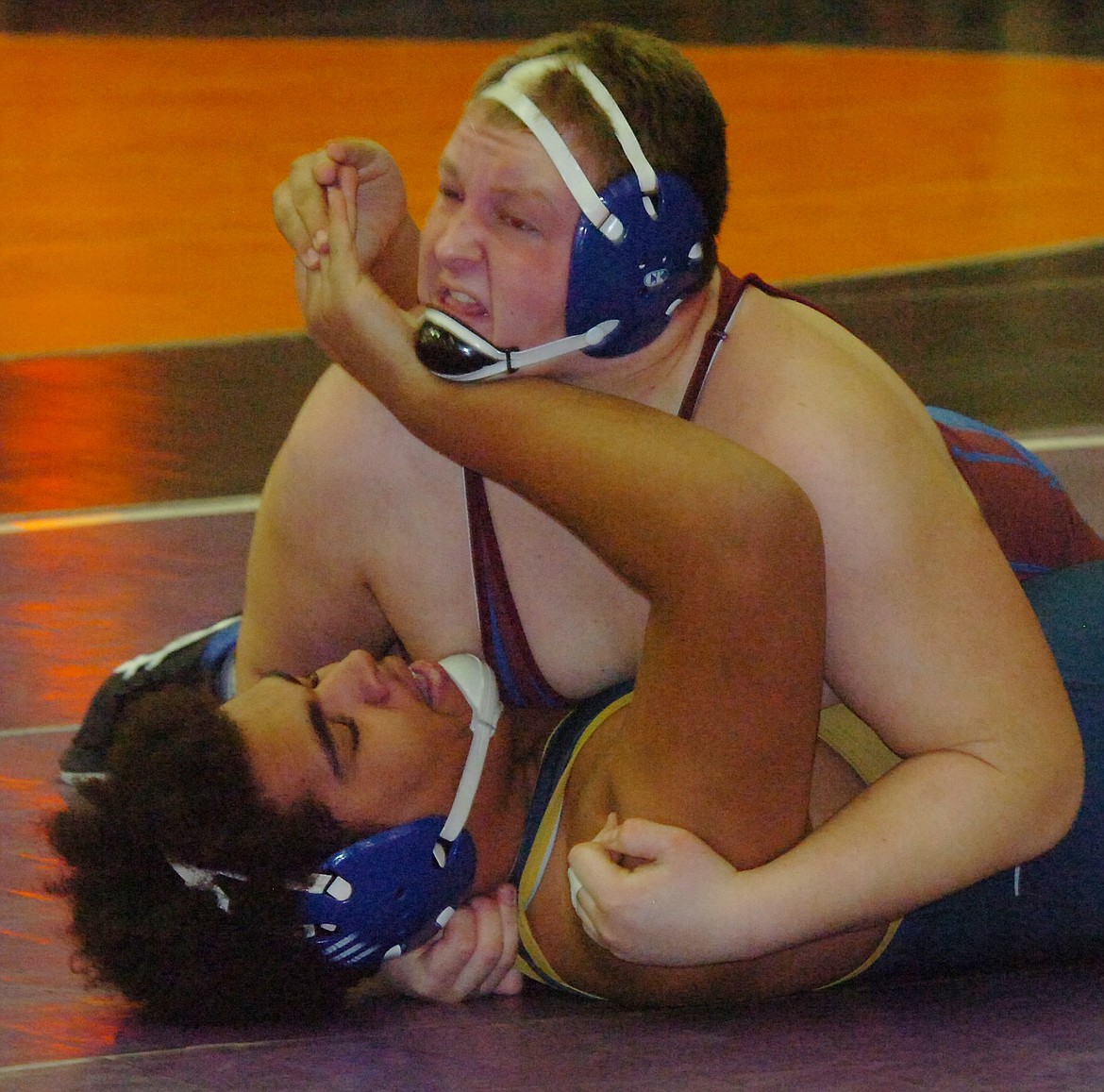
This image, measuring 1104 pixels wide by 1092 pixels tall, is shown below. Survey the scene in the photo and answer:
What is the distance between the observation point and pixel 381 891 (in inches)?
82.3

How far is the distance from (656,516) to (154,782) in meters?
0.61

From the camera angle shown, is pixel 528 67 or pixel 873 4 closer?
pixel 528 67

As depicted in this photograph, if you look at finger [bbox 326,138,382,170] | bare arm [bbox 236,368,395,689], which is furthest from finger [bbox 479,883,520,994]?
finger [bbox 326,138,382,170]

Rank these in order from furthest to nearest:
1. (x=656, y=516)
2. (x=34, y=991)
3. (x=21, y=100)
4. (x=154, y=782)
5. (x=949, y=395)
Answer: (x=21, y=100) → (x=949, y=395) → (x=34, y=991) → (x=154, y=782) → (x=656, y=516)

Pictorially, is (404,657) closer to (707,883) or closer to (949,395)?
(707,883)

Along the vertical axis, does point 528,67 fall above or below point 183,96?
above

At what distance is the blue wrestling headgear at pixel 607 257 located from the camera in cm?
203

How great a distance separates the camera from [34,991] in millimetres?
2355

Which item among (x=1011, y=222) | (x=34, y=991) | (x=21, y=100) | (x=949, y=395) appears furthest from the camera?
(x=21, y=100)

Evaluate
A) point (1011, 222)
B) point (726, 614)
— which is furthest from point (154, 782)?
point (1011, 222)

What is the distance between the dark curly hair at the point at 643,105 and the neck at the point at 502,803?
68cm

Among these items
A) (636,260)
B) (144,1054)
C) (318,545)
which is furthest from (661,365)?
(144,1054)

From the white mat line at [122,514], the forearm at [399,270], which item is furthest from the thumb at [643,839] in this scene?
the white mat line at [122,514]

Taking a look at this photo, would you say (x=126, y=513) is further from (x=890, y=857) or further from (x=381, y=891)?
(x=890, y=857)
